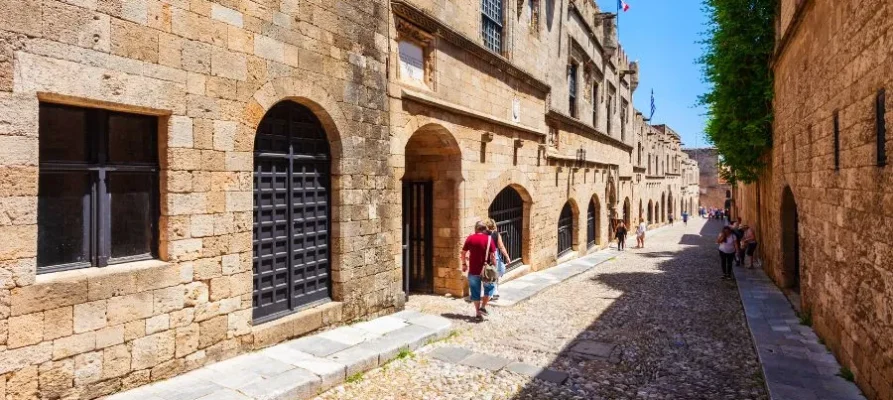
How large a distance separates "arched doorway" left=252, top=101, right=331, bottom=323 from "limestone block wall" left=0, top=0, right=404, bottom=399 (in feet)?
0.54

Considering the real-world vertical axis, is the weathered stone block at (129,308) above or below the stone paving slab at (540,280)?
above

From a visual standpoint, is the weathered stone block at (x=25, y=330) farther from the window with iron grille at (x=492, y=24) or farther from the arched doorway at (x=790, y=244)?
the arched doorway at (x=790, y=244)

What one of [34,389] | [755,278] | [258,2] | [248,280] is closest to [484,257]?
[248,280]

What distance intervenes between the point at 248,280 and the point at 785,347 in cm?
664

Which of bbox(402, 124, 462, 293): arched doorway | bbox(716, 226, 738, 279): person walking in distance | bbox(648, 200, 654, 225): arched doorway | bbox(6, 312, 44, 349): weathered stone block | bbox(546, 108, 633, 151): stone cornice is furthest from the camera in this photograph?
bbox(648, 200, 654, 225): arched doorway

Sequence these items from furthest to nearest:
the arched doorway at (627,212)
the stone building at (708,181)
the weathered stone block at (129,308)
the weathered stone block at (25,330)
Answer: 1. the stone building at (708,181)
2. the arched doorway at (627,212)
3. the weathered stone block at (129,308)
4. the weathered stone block at (25,330)

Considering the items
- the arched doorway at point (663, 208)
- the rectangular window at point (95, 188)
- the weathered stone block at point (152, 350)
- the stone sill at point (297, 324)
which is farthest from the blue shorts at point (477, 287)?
the arched doorway at point (663, 208)

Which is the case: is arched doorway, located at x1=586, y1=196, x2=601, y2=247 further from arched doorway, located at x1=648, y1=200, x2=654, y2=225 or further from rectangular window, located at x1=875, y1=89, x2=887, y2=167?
arched doorway, located at x1=648, y1=200, x2=654, y2=225

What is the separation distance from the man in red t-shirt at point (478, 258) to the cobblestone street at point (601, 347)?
0.45 metres

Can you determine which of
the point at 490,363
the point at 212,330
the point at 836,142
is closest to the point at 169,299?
the point at 212,330

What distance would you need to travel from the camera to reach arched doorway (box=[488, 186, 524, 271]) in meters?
11.4

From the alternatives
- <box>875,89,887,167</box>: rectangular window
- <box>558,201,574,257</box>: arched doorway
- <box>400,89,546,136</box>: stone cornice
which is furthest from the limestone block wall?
<box>558,201,574,257</box>: arched doorway

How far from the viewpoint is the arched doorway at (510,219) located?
37.4ft

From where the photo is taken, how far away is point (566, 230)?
1664 centimetres
